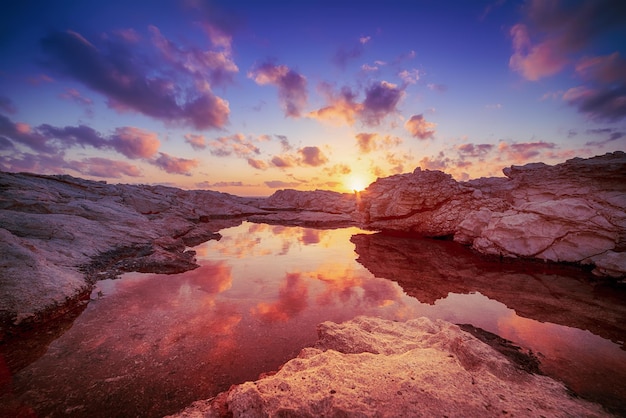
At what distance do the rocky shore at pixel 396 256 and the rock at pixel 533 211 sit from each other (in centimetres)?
7

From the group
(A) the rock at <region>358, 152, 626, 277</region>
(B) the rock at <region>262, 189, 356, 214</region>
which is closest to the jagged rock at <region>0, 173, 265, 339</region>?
(A) the rock at <region>358, 152, 626, 277</region>

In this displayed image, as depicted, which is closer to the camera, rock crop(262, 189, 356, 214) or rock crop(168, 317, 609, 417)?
rock crop(168, 317, 609, 417)

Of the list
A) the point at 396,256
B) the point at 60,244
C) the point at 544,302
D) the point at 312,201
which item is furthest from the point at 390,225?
the point at 312,201

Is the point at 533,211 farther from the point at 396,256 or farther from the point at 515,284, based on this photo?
the point at 396,256

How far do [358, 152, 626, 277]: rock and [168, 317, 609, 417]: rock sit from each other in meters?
10.8

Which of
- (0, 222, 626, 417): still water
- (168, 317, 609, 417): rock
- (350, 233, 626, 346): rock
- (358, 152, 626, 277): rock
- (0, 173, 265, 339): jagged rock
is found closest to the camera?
(168, 317, 609, 417): rock

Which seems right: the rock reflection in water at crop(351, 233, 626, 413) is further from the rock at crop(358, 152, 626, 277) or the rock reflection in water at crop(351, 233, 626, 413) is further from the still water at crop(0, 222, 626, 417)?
the rock at crop(358, 152, 626, 277)

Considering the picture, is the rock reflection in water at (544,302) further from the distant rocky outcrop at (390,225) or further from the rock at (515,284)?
the distant rocky outcrop at (390,225)

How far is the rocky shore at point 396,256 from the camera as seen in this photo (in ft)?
11.1

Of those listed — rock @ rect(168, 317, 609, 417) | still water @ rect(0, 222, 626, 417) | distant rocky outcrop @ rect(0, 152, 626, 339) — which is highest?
distant rocky outcrop @ rect(0, 152, 626, 339)

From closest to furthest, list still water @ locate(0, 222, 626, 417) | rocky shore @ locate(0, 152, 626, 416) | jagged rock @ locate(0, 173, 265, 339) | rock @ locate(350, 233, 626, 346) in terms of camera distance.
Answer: rocky shore @ locate(0, 152, 626, 416)
still water @ locate(0, 222, 626, 417)
jagged rock @ locate(0, 173, 265, 339)
rock @ locate(350, 233, 626, 346)

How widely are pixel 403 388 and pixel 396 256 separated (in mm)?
12053

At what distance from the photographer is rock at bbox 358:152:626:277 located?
1215 cm

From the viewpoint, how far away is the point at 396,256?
14766 millimetres
